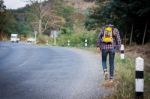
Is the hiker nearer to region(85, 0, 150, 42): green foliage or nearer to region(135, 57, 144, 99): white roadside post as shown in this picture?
region(135, 57, 144, 99): white roadside post

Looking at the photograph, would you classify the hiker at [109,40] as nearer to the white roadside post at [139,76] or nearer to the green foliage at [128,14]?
the white roadside post at [139,76]

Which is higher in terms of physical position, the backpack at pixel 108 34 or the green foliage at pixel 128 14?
the green foliage at pixel 128 14

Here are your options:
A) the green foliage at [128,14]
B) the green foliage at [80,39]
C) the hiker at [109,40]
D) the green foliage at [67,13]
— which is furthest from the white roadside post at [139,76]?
the green foliage at [67,13]

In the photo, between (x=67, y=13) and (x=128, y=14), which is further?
(x=67, y=13)

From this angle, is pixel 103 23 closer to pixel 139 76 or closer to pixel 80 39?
pixel 80 39

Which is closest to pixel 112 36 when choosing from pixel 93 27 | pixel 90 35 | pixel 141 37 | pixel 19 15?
pixel 141 37

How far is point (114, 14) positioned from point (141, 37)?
2.80 metres

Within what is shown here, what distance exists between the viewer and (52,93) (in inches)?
404

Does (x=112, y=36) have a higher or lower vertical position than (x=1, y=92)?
higher

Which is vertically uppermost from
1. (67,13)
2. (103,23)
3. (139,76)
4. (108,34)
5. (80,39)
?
(67,13)

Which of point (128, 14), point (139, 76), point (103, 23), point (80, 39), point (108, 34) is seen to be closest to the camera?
point (139, 76)

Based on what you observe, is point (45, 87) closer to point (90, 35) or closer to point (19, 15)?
point (90, 35)

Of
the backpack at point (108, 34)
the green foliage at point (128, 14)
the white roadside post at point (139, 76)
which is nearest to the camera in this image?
the white roadside post at point (139, 76)

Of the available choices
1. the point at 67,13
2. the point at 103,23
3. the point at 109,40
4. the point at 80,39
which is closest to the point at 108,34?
the point at 109,40
